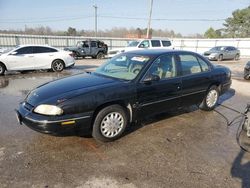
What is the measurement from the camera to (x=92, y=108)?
3957 millimetres

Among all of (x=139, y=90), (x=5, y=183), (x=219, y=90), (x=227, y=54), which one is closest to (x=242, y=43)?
(x=227, y=54)

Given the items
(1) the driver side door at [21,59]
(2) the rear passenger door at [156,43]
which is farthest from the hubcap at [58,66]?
(2) the rear passenger door at [156,43]

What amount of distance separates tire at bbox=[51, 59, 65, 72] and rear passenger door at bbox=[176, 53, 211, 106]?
917 centimetres

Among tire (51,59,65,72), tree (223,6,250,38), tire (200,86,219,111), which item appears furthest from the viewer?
tree (223,6,250,38)

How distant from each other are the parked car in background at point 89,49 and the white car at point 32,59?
9.56 meters

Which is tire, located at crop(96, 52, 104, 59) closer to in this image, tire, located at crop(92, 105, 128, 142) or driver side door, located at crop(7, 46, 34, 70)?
driver side door, located at crop(7, 46, 34, 70)

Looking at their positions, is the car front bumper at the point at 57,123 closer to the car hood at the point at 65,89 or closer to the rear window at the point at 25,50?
the car hood at the point at 65,89

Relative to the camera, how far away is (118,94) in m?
4.21

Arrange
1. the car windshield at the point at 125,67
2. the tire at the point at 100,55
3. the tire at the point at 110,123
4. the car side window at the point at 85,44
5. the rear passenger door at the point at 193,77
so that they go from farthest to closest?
the tire at the point at 100,55 → the car side window at the point at 85,44 → the rear passenger door at the point at 193,77 → the car windshield at the point at 125,67 → the tire at the point at 110,123

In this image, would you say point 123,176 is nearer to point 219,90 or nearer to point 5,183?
point 5,183

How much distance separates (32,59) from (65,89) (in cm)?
912

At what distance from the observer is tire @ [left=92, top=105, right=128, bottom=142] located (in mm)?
4113

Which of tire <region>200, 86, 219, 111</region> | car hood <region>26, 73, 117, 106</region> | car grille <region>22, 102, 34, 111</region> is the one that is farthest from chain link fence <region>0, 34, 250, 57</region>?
tire <region>200, 86, 219, 111</region>

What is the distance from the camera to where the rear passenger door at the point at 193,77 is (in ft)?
17.6
